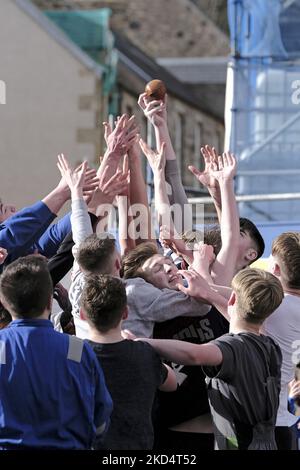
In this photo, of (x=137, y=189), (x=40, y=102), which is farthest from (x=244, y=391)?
(x=40, y=102)

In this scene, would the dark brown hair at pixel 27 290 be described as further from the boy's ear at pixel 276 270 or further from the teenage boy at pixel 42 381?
the boy's ear at pixel 276 270

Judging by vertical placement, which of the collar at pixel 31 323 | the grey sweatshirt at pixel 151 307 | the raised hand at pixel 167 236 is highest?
the raised hand at pixel 167 236

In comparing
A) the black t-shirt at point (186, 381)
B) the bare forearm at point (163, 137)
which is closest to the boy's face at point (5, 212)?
the bare forearm at point (163, 137)

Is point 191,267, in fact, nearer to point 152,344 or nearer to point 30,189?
point 152,344

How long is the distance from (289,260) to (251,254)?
658 mm

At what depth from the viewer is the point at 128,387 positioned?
→ 5391mm

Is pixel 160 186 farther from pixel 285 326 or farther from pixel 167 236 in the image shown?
pixel 285 326

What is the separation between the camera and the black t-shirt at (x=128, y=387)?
5.37 m

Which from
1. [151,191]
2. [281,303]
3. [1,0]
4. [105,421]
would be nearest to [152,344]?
[105,421]

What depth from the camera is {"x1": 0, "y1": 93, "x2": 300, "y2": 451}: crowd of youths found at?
517cm

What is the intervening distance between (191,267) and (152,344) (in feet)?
2.97

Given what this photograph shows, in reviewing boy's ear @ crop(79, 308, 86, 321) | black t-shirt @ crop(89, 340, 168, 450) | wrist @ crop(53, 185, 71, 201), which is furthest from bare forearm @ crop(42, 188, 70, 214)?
black t-shirt @ crop(89, 340, 168, 450)

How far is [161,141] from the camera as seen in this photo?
739cm

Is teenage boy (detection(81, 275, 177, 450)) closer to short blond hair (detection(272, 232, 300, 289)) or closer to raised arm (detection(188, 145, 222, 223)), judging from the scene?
short blond hair (detection(272, 232, 300, 289))
